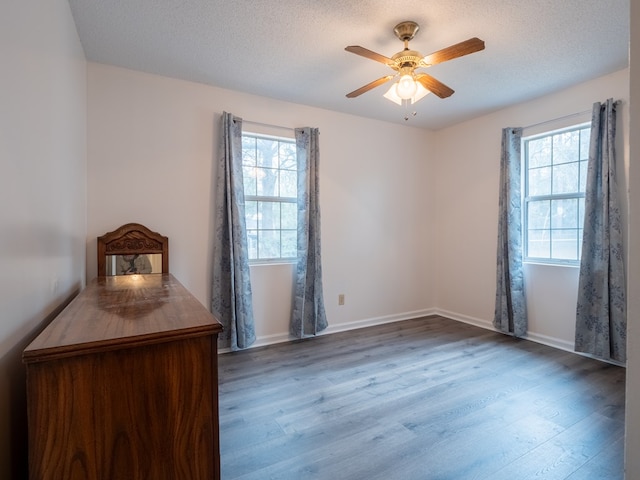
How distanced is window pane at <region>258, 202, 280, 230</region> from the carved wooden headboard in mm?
936

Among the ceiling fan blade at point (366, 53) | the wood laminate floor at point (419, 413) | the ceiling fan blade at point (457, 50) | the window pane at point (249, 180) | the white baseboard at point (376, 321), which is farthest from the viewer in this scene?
the white baseboard at point (376, 321)

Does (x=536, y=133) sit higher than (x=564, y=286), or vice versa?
(x=536, y=133)

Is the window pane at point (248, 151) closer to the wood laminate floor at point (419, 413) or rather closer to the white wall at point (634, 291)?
the wood laminate floor at point (419, 413)

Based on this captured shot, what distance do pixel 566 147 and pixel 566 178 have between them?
31 centimetres

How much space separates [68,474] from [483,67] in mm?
3398

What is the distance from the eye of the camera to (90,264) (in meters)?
2.62

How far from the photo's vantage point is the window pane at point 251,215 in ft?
10.9

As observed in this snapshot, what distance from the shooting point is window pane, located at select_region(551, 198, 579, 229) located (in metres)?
3.15

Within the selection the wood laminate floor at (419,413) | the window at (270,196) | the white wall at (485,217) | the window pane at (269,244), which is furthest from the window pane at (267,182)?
the white wall at (485,217)

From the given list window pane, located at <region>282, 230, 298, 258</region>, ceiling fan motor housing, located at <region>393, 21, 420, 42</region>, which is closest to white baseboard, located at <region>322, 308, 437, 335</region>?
window pane, located at <region>282, 230, 298, 258</region>

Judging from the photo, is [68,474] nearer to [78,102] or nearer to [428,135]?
[78,102]

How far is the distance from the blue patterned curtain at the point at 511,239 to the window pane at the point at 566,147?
32cm

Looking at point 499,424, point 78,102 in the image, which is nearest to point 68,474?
point 499,424

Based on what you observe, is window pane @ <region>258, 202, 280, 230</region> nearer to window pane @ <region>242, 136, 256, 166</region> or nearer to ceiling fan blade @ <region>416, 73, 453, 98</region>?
window pane @ <region>242, 136, 256, 166</region>
